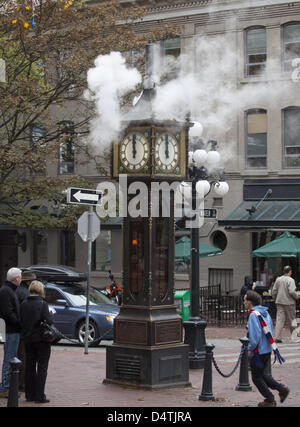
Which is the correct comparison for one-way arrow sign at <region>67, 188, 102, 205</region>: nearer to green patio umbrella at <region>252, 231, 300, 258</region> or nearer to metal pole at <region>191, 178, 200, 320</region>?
metal pole at <region>191, 178, 200, 320</region>

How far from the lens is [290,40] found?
2636cm

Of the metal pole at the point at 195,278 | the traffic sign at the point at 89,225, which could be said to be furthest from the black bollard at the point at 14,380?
the traffic sign at the point at 89,225

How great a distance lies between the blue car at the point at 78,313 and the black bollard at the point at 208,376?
711cm

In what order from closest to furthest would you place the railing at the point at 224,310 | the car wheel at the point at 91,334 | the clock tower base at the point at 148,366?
the clock tower base at the point at 148,366, the car wheel at the point at 91,334, the railing at the point at 224,310

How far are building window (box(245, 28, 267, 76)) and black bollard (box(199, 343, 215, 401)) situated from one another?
18080 mm

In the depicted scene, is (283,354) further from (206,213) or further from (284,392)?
(284,392)

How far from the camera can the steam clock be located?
1098 cm

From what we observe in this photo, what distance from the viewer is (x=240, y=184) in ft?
91.5

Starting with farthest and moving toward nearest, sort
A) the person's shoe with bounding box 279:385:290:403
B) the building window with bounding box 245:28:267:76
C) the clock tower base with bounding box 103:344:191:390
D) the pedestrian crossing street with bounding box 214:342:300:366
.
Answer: the building window with bounding box 245:28:267:76 → the pedestrian crossing street with bounding box 214:342:300:366 → the clock tower base with bounding box 103:344:191:390 → the person's shoe with bounding box 279:385:290:403

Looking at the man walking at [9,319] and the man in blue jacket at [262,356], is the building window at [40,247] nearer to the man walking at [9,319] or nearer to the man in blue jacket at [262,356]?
the man walking at [9,319]

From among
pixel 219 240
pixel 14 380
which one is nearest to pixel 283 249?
pixel 219 240

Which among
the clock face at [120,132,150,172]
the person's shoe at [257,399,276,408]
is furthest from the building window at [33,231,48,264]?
the person's shoe at [257,399,276,408]

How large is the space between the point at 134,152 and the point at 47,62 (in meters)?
13.1

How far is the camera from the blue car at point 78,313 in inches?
687
